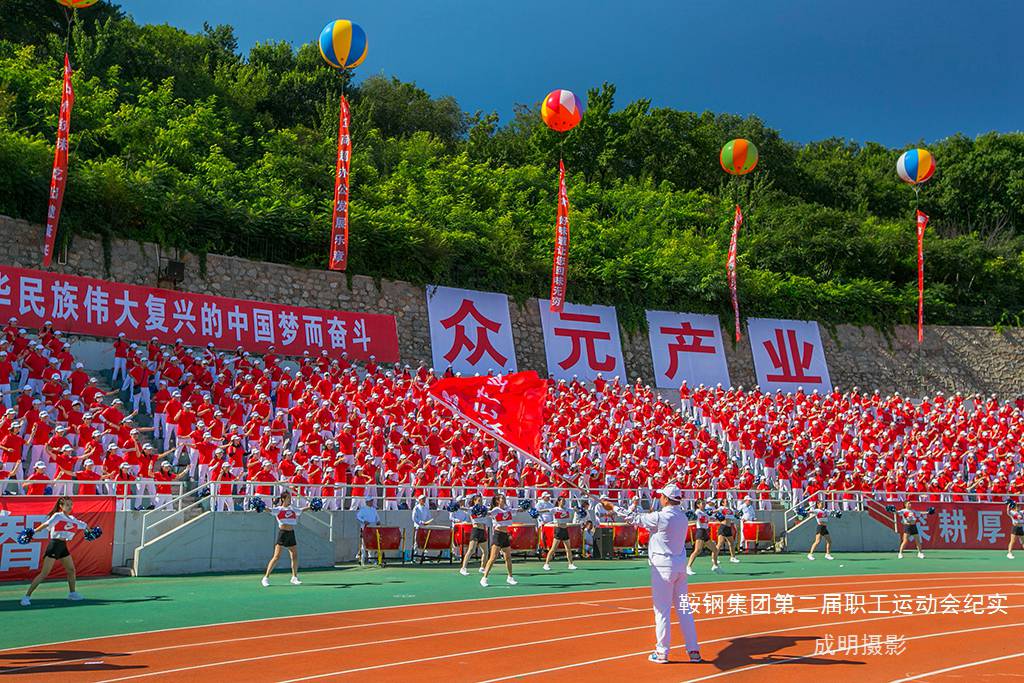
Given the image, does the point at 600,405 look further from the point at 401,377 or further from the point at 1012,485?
the point at 1012,485

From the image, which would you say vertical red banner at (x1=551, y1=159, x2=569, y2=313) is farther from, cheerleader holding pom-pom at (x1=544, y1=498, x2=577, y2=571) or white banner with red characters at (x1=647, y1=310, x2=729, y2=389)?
cheerleader holding pom-pom at (x1=544, y1=498, x2=577, y2=571)

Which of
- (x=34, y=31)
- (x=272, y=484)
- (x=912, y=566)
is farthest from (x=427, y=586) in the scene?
(x=34, y=31)

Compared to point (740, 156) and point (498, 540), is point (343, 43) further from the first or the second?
point (740, 156)

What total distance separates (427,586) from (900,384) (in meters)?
29.5

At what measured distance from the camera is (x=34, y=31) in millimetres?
41875

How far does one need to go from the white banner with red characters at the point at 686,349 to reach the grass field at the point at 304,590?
1382 cm

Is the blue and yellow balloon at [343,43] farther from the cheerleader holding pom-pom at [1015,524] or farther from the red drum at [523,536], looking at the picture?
the cheerleader holding pom-pom at [1015,524]

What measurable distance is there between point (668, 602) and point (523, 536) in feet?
37.7

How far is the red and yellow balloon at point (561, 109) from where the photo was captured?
28.5 meters

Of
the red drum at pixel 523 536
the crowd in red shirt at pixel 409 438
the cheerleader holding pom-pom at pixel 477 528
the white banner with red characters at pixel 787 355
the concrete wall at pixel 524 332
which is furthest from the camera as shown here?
the white banner with red characters at pixel 787 355

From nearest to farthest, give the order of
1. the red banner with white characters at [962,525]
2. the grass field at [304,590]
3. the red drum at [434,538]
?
the grass field at [304,590] < the red drum at [434,538] < the red banner with white characters at [962,525]

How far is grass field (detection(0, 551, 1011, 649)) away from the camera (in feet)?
36.2

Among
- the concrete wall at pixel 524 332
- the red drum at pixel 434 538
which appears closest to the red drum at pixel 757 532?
the red drum at pixel 434 538

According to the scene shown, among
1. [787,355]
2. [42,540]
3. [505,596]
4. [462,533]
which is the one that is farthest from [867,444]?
[42,540]
